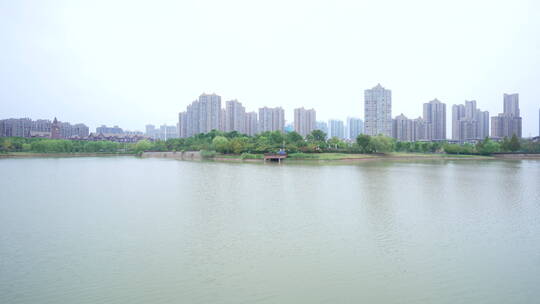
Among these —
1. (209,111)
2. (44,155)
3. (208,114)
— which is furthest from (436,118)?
(44,155)

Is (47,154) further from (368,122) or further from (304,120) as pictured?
(368,122)

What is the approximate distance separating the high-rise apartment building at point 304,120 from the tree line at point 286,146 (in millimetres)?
32487

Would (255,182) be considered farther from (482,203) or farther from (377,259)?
(377,259)

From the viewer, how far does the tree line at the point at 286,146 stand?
4016cm

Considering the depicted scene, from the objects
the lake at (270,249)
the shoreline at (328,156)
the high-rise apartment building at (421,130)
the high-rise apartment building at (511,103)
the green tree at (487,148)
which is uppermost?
the high-rise apartment building at (511,103)

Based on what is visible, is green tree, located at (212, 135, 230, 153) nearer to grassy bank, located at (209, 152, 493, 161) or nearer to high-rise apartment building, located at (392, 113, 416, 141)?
grassy bank, located at (209, 152, 493, 161)

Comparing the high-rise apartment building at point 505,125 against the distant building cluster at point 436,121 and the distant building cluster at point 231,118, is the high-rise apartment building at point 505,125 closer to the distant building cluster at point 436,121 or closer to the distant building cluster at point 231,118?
the distant building cluster at point 436,121

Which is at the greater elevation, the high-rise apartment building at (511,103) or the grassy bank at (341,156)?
the high-rise apartment building at (511,103)

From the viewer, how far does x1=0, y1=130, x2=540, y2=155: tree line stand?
40.2 m

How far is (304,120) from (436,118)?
29.7m

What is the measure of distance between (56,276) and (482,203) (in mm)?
12373

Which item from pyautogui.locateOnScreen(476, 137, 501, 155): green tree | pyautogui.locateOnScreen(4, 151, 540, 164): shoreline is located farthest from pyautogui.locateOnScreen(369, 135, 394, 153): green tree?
pyautogui.locateOnScreen(476, 137, 501, 155): green tree

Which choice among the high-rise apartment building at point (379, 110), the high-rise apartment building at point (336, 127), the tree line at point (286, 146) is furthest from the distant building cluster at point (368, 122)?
the high-rise apartment building at point (336, 127)

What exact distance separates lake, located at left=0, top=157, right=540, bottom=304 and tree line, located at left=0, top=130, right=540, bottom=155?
88.7ft
